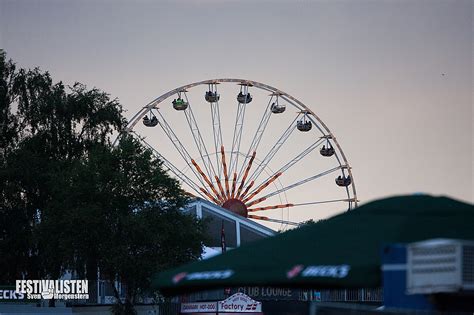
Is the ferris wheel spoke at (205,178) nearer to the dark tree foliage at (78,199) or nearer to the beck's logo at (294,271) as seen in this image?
the dark tree foliage at (78,199)

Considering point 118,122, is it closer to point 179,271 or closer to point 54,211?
point 54,211

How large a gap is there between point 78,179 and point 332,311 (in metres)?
32.3

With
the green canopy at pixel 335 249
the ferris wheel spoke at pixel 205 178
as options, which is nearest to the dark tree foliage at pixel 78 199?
the ferris wheel spoke at pixel 205 178

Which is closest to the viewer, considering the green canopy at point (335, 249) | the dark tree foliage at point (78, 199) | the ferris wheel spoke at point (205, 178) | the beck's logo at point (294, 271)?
the green canopy at point (335, 249)

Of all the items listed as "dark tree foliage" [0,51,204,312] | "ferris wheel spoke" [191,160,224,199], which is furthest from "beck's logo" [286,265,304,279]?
"ferris wheel spoke" [191,160,224,199]

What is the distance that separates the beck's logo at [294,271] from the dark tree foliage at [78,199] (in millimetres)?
31233

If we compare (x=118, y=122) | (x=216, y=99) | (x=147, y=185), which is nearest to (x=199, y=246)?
(x=147, y=185)

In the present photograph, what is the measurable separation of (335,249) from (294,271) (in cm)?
36

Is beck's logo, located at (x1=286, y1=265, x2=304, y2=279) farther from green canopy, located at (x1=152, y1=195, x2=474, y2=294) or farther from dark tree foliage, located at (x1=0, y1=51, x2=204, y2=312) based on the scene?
dark tree foliage, located at (x1=0, y1=51, x2=204, y2=312)

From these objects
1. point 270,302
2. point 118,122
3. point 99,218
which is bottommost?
point 270,302

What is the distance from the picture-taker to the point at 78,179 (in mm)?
41406

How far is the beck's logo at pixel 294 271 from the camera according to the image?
8.59 metres

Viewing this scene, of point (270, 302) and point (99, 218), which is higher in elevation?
point (99, 218)

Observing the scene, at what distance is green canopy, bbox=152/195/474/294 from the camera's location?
27.4 ft
